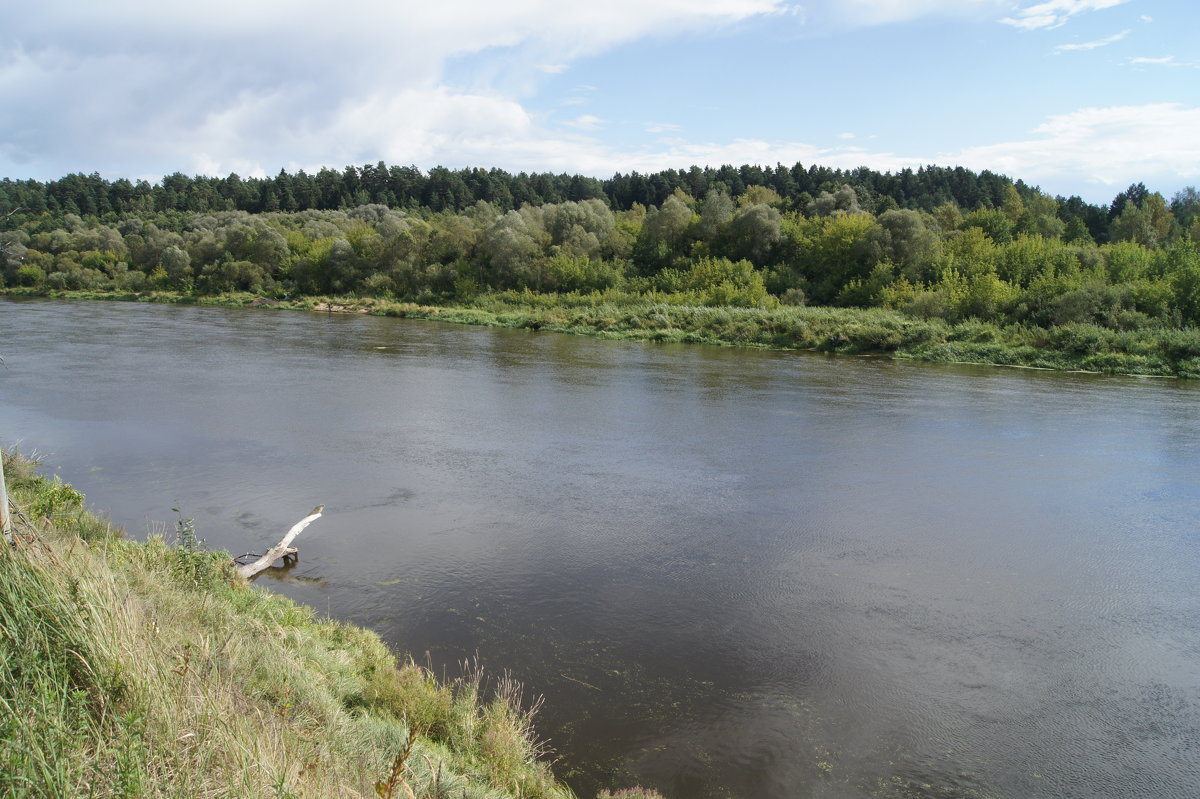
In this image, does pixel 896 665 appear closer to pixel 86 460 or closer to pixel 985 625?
pixel 985 625

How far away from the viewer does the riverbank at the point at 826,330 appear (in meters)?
33.8

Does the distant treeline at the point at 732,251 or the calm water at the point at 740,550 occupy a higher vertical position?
the distant treeline at the point at 732,251

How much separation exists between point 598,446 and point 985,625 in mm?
9553

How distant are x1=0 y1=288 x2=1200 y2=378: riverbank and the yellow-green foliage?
111ft

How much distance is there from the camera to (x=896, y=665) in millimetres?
8586

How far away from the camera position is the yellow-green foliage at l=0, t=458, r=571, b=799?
12.0 ft

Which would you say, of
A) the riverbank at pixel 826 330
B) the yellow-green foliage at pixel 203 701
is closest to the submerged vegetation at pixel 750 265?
the riverbank at pixel 826 330

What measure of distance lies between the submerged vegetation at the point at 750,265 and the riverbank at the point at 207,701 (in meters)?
30.8

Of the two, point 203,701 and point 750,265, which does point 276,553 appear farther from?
point 750,265

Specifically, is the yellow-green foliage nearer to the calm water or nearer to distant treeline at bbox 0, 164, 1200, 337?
the calm water

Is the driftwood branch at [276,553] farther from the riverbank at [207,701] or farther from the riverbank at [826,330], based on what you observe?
the riverbank at [826,330]

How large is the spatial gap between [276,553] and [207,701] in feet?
20.4

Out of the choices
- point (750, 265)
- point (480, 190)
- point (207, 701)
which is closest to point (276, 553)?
point (207, 701)

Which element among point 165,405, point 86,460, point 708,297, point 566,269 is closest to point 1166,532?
point 86,460
